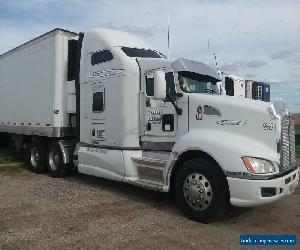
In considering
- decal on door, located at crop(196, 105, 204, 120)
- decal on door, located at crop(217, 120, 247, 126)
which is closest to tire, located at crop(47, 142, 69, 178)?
decal on door, located at crop(196, 105, 204, 120)

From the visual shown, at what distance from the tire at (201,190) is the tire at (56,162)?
14.7ft

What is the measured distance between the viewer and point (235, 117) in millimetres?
6711

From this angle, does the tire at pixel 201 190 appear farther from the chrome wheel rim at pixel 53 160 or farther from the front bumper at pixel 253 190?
the chrome wheel rim at pixel 53 160

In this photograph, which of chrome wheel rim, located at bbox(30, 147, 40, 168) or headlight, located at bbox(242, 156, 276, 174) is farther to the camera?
chrome wheel rim, located at bbox(30, 147, 40, 168)

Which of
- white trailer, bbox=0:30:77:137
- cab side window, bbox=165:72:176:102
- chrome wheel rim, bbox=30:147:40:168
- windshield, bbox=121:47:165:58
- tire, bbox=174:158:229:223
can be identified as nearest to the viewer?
tire, bbox=174:158:229:223

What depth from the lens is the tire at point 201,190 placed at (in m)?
6.50

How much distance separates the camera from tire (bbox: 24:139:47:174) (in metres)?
11.5

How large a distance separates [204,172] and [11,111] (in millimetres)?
8431

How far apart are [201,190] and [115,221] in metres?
1.53

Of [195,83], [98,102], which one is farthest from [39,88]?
[195,83]

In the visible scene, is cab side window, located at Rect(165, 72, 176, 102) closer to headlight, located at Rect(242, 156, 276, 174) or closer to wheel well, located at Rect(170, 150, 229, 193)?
wheel well, located at Rect(170, 150, 229, 193)

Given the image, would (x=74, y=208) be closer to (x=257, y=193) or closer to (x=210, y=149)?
(x=210, y=149)

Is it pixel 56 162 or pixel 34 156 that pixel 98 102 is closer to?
pixel 56 162

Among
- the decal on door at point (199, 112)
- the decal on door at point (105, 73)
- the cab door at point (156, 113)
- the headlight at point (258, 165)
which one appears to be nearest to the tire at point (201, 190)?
the headlight at point (258, 165)
